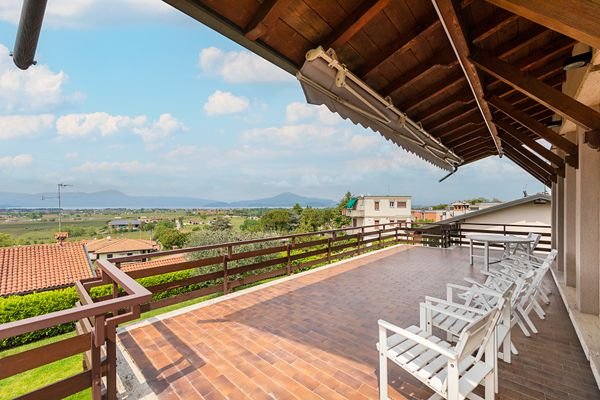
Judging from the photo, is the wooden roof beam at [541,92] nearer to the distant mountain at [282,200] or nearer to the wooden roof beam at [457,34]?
the wooden roof beam at [457,34]

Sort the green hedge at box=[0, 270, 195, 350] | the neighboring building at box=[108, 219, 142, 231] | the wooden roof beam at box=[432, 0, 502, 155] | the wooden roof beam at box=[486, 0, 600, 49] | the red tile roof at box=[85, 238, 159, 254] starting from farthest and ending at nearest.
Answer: the neighboring building at box=[108, 219, 142, 231] → the red tile roof at box=[85, 238, 159, 254] → the green hedge at box=[0, 270, 195, 350] → the wooden roof beam at box=[432, 0, 502, 155] → the wooden roof beam at box=[486, 0, 600, 49]

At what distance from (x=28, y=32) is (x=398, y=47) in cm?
223

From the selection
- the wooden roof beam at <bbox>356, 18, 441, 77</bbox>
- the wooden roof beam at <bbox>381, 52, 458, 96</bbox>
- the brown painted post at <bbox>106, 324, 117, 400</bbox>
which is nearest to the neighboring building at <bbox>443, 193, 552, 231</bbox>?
the wooden roof beam at <bbox>381, 52, 458, 96</bbox>

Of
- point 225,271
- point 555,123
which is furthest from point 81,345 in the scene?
point 555,123

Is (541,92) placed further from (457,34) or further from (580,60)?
(457,34)

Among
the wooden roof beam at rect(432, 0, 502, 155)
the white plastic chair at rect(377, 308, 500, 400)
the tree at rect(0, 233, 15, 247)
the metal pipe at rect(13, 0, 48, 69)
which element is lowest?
the tree at rect(0, 233, 15, 247)

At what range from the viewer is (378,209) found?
3572 centimetres

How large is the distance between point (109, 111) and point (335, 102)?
231 ft

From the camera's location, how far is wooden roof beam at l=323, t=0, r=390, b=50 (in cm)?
171

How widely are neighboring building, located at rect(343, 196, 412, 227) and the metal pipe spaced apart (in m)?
35.2

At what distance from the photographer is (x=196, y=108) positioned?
31781 mm

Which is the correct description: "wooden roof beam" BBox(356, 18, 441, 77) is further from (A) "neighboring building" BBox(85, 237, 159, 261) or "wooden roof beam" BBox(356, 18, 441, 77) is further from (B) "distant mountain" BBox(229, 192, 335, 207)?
(B) "distant mountain" BBox(229, 192, 335, 207)

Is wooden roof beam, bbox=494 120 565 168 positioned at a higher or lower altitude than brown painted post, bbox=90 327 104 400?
higher

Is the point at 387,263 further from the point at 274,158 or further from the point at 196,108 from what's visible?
the point at 274,158
